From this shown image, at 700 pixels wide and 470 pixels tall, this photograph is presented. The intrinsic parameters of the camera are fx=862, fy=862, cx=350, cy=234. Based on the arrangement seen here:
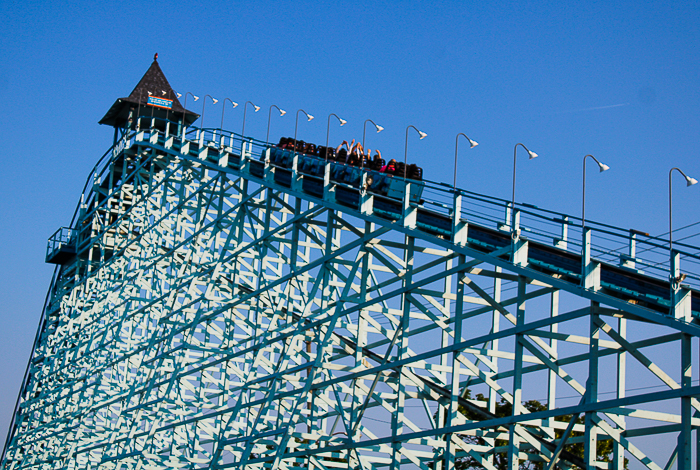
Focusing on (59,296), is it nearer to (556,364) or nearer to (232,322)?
(232,322)

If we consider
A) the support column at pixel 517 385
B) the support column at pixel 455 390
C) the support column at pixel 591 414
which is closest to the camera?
the support column at pixel 591 414

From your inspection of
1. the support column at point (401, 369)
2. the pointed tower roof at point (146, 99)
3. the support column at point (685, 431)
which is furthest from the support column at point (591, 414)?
the pointed tower roof at point (146, 99)

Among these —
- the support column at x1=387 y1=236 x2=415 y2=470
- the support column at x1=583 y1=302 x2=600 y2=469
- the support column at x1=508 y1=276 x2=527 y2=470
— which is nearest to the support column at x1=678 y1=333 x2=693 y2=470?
the support column at x1=583 y1=302 x2=600 y2=469

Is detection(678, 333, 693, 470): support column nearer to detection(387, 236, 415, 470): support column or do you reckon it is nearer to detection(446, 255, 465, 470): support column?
detection(446, 255, 465, 470): support column

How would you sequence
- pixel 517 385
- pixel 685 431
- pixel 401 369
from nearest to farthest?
pixel 685 431 → pixel 517 385 → pixel 401 369

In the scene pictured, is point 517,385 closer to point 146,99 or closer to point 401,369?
point 401,369

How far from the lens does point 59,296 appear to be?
42438 mm

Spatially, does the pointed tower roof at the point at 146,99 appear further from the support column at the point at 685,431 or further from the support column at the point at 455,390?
the support column at the point at 685,431

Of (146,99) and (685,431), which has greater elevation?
(146,99)

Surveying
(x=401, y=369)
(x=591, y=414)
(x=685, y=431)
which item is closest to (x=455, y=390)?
(x=401, y=369)

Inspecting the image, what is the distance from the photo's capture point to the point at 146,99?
121 feet

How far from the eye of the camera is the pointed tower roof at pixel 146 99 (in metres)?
36.9

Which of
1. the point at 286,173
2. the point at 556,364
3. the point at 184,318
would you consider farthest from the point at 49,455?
the point at 556,364

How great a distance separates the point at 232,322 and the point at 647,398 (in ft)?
48.2
